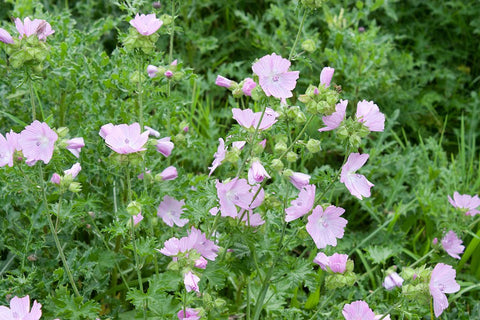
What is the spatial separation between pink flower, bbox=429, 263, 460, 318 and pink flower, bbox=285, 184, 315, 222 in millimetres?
317

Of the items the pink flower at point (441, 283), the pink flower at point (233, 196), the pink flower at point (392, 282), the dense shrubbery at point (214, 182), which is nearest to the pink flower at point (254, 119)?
the dense shrubbery at point (214, 182)

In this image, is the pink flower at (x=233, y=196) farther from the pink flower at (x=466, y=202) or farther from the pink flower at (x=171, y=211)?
the pink flower at (x=466, y=202)

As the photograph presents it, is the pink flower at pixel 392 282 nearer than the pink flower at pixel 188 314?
No

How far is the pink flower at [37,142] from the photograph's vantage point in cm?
130

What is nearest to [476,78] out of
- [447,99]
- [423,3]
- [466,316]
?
[447,99]

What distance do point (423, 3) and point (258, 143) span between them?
2.33 meters

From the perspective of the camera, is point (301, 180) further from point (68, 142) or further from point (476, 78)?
point (476, 78)

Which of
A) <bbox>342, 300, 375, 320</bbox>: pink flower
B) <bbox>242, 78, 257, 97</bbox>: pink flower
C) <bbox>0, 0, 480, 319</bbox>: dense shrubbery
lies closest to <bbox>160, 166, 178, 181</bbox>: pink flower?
<bbox>0, 0, 480, 319</bbox>: dense shrubbery

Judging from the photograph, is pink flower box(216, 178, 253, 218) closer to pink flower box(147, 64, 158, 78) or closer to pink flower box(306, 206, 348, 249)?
pink flower box(306, 206, 348, 249)

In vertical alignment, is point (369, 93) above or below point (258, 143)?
below

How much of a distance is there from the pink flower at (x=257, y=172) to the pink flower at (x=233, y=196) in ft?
0.10

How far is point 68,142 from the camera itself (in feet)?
4.56

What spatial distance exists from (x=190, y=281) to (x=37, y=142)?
Result: 45 cm

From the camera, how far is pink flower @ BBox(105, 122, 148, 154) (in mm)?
1274
